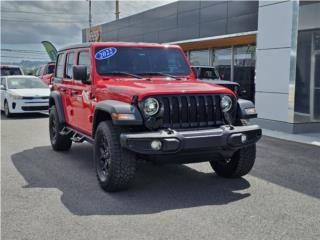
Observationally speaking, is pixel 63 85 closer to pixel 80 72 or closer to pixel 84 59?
pixel 84 59

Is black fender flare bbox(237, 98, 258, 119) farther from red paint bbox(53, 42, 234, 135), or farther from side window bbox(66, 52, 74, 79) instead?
side window bbox(66, 52, 74, 79)

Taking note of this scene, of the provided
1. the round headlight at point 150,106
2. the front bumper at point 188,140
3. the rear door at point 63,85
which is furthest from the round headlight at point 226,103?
the rear door at point 63,85

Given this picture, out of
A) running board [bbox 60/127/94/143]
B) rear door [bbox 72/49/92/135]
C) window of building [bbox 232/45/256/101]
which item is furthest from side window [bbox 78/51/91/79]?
window of building [bbox 232/45/256/101]

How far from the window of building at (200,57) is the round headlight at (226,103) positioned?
49.8ft

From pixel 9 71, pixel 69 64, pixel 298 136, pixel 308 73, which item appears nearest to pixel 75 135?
pixel 69 64

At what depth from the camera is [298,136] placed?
10.5 meters

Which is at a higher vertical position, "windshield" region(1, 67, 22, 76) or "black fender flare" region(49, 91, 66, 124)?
"windshield" region(1, 67, 22, 76)

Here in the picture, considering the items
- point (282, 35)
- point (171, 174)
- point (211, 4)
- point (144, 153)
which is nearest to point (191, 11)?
point (211, 4)

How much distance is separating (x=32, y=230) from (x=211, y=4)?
15793 mm

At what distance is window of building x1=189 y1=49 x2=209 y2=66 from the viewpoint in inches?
814

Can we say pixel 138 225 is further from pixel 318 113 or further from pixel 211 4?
pixel 211 4

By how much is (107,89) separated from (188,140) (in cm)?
153

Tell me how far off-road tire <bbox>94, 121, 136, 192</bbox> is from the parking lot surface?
0.16 meters

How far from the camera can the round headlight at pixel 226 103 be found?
5636mm
